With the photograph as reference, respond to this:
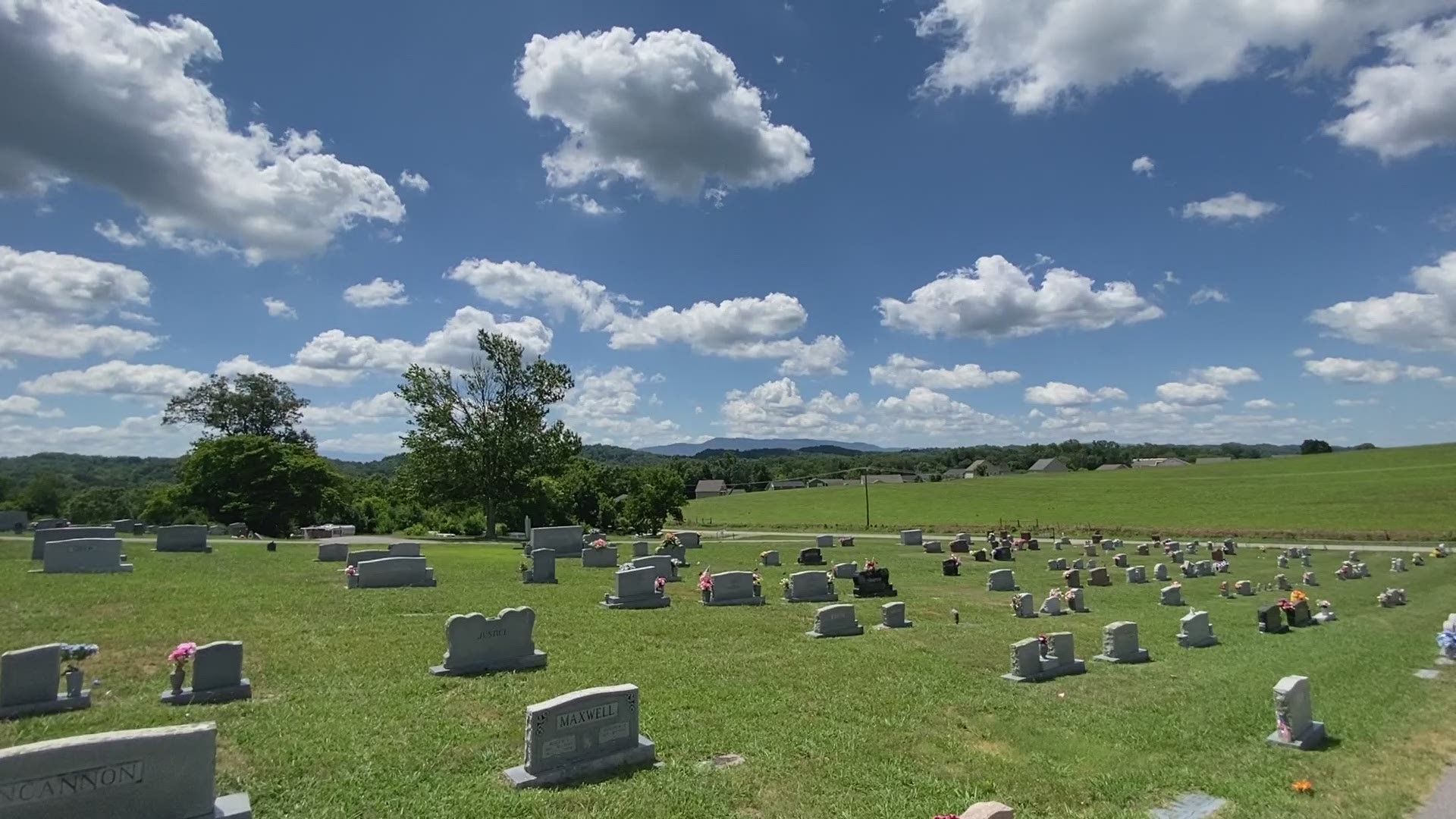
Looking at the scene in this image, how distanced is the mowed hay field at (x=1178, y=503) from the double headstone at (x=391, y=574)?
46414 millimetres

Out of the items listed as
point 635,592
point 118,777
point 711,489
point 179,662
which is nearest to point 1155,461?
point 711,489

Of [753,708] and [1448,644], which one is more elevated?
[753,708]

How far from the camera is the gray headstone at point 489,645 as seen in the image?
36.4ft

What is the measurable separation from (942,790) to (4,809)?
7288 mm

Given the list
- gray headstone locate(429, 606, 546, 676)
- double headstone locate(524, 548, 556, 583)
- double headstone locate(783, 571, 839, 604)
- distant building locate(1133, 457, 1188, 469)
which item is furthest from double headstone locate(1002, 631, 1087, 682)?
distant building locate(1133, 457, 1188, 469)

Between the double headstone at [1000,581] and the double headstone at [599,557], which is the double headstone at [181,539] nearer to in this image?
the double headstone at [599,557]

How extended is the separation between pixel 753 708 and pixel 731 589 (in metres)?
9.87

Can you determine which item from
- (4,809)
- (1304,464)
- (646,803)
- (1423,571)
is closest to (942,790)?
(646,803)

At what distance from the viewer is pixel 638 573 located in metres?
18.5

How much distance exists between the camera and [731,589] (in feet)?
64.7

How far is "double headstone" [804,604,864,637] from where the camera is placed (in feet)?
51.6

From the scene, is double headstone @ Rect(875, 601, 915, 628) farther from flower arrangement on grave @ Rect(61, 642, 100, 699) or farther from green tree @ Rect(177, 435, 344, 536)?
green tree @ Rect(177, 435, 344, 536)

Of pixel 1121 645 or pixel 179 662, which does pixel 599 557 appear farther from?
pixel 179 662

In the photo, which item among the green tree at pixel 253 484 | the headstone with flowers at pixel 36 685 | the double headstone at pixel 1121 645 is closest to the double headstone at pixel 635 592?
the double headstone at pixel 1121 645
